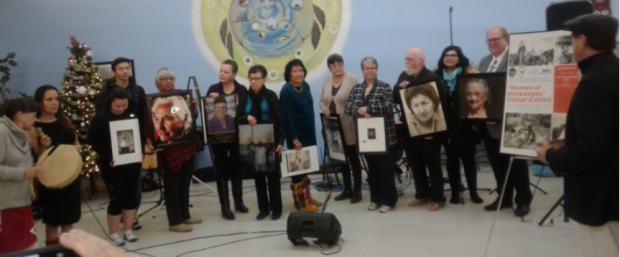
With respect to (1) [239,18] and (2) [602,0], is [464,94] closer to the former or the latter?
(2) [602,0]

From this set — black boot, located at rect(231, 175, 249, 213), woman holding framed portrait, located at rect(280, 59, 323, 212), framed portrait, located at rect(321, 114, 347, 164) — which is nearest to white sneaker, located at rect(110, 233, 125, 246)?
black boot, located at rect(231, 175, 249, 213)

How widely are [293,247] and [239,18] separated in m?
4.56

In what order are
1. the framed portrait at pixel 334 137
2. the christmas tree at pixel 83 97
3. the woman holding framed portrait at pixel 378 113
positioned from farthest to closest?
the christmas tree at pixel 83 97 < the framed portrait at pixel 334 137 < the woman holding framed portrait at pixel 378 113

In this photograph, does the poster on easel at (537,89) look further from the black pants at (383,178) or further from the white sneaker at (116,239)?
the white sneaker at (116,239)

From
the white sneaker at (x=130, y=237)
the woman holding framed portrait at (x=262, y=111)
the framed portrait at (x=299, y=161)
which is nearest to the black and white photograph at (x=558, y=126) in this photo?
the framed portrait at (x=299, y=161)

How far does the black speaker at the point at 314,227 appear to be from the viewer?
4.83 meters

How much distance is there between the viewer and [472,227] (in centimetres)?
532

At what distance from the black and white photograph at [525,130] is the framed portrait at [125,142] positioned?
10.1 ft

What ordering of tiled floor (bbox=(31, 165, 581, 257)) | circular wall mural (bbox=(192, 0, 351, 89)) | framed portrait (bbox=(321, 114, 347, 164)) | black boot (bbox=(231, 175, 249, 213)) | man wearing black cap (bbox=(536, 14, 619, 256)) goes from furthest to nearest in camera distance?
circular wall mural (bbox=(192, 0, 351, 89)), framed portrait (bbox=(321, 114, 347, 164)), black boot (bbox=(231, 175, 249, 213)), tiled floor (bbox=(31, 165, 581, 257)), man wearing black cap (bbox=(536, 14, 619, 256))

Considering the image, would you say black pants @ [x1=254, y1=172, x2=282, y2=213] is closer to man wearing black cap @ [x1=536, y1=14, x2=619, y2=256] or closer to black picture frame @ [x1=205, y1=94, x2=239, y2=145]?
black picture frame @ [x1=205, y1=94, x2=239, y2=145]

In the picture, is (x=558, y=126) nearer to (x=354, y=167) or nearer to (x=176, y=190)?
(x=354, y=167)

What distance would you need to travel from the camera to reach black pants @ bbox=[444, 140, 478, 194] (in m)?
6.08

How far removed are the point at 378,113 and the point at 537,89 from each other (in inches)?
79.6

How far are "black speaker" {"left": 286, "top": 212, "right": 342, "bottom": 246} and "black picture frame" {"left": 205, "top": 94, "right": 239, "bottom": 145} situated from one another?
1336mm
